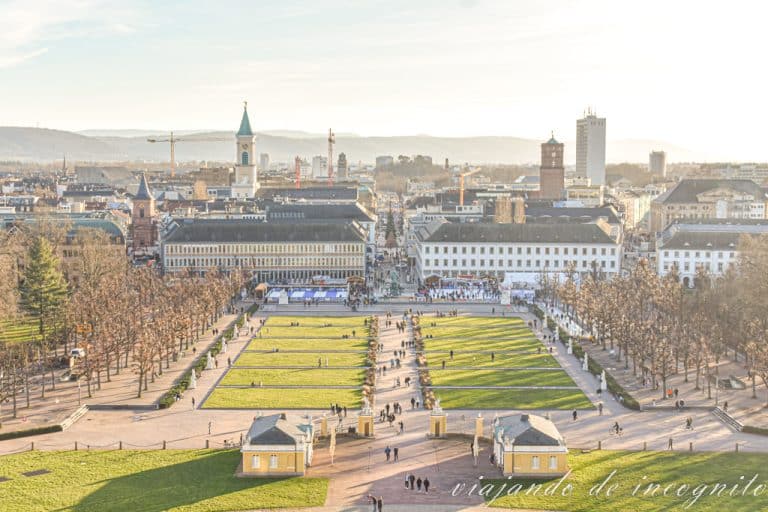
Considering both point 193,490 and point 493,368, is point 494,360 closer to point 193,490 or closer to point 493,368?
point 493,368

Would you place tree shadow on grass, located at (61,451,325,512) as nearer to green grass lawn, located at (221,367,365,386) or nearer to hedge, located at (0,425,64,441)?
hedge, located at (0,425,64,441)

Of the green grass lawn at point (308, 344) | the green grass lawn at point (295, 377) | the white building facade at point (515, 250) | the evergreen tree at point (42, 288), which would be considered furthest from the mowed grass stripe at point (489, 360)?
the white building facade at point (515, 250)

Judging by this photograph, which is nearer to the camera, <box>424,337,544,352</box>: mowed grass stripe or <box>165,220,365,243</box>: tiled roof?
<box>424,337,544,352</box>: mowed grass stripe

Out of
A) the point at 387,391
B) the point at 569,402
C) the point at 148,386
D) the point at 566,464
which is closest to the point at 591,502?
the point at 566,464

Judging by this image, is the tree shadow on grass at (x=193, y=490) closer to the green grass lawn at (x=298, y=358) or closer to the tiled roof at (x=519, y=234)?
the green grass lawn at (x=298, y=358)

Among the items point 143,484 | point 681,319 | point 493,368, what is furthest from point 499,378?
point 143,484

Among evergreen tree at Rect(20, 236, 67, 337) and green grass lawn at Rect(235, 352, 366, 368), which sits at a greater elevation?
evergreen tree at Rect(20, 236, 67, 337)

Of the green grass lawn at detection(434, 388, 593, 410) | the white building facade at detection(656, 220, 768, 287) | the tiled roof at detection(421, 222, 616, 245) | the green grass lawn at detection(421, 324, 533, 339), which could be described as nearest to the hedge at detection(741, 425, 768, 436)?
the green grass lawn at detection(434, 388, 593, 410)
